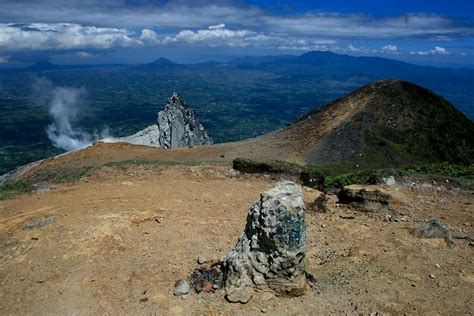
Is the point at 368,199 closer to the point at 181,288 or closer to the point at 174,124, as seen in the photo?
the point at 181,288

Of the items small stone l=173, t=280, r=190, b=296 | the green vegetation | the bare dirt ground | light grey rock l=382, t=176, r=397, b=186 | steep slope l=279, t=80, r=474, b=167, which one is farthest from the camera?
steep slope l=279, t=80, r=474, b=167

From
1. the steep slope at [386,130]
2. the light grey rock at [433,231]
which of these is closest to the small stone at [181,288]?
the light grey rock at [433,231]

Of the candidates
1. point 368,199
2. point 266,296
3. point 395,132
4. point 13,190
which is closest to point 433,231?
point 368,199

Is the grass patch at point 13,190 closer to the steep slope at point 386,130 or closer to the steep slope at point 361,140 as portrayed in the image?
the steep slope at point 361,140

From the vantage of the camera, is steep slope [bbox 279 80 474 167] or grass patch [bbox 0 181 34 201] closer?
grass patch [bbox 0 181 34 201]

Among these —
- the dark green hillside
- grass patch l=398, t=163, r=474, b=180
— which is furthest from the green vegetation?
the dark green hillside

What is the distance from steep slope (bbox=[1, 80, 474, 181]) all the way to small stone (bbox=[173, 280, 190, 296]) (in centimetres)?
2765

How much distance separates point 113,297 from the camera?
10.4 m

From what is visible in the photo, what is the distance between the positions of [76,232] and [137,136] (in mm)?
71549

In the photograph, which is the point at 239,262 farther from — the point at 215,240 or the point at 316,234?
the point at 316,234

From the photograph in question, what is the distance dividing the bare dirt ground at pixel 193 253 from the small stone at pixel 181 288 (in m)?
0.14

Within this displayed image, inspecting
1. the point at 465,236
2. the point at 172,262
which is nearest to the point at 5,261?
the point at 172,262

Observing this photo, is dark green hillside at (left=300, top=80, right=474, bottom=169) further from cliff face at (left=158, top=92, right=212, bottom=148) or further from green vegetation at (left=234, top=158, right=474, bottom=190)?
cliff face at (left=158, top=92, right=212, bottom=148)

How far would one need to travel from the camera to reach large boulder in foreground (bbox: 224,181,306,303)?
392 inches
